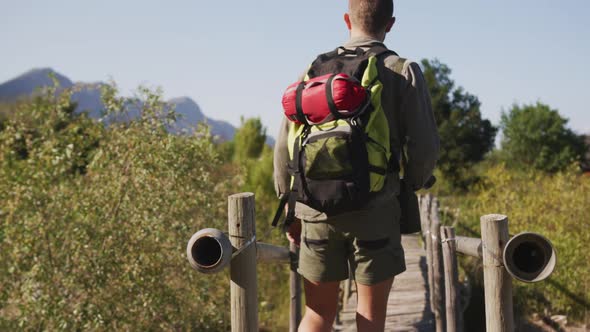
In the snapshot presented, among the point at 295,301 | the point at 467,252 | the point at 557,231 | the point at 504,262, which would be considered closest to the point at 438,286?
the point at 295,301

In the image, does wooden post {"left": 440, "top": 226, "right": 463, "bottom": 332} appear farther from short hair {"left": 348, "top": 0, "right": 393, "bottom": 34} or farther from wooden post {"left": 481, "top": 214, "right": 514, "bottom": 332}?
short hair {"left": 348, "top": 0, "right": 393, "bottom": 34}

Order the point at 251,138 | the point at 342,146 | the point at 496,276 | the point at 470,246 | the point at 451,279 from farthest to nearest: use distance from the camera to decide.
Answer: the point at 251,138
the point at 451,279
the point at 470,246
the point at 496,276
the point at 342,146

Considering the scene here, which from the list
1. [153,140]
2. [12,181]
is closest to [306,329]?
[153,140]

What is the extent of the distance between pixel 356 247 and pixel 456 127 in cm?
3060

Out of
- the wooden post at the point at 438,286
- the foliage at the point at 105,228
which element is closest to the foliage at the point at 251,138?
the foliage at the point at 105,228

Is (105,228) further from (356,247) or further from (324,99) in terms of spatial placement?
(324,99)

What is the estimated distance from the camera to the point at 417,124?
2.38 metres

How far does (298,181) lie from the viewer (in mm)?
2383

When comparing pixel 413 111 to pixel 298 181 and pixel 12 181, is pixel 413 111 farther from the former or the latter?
pixel 12 181

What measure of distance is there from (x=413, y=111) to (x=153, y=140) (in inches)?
182

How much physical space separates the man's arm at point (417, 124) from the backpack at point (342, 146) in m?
0.09

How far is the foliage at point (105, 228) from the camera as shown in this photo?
236 inches

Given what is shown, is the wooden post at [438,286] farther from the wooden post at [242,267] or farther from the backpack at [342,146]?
the backpack at [342,146]

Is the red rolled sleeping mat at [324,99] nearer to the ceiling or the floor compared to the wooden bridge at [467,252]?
nearer to the ceiling
